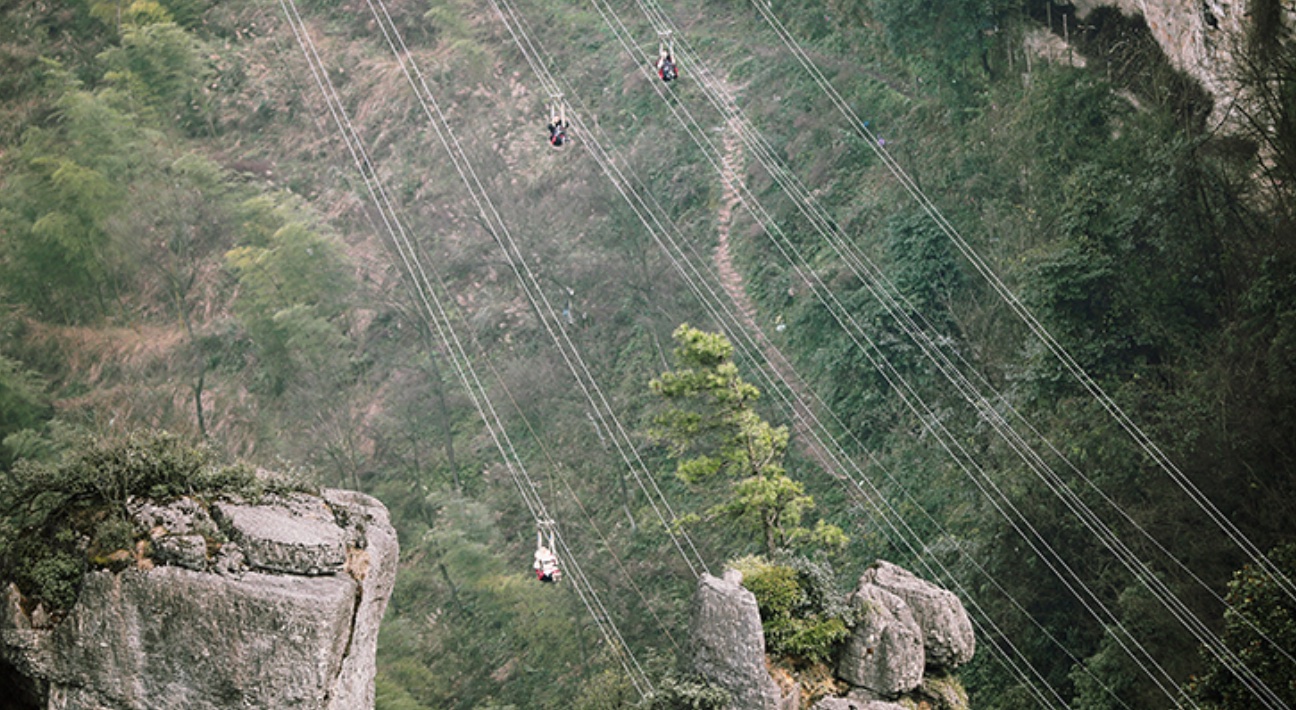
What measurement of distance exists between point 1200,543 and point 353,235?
3333cm

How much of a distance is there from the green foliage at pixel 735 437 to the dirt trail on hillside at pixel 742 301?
37.7 ft

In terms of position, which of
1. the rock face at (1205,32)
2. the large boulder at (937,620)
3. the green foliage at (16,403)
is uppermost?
the rock face at (1205,32)

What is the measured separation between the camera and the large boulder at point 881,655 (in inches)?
923

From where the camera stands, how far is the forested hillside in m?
29.4

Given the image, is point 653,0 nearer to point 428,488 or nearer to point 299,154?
point 299,154

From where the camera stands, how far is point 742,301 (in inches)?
1711

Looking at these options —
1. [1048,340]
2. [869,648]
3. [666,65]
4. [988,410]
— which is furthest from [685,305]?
[869,648]

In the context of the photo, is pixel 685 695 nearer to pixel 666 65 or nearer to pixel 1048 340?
pixel 666 65

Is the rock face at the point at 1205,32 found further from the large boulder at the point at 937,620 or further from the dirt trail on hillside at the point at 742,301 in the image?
the large boulder at the point at 937,620

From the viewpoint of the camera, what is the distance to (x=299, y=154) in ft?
176

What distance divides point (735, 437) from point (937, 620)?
5.20 metres

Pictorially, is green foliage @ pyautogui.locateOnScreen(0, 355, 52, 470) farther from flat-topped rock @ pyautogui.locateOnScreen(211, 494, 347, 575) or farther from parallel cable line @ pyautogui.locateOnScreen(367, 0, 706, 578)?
flat-topped rock @ pyautogui.locateOnScreen(211, 494, 347, 575)

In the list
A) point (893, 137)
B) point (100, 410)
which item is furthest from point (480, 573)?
point (893, 137)

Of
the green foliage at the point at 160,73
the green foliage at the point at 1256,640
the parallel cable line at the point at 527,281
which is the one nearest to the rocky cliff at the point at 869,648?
the green foliage at the point at 1256,640
